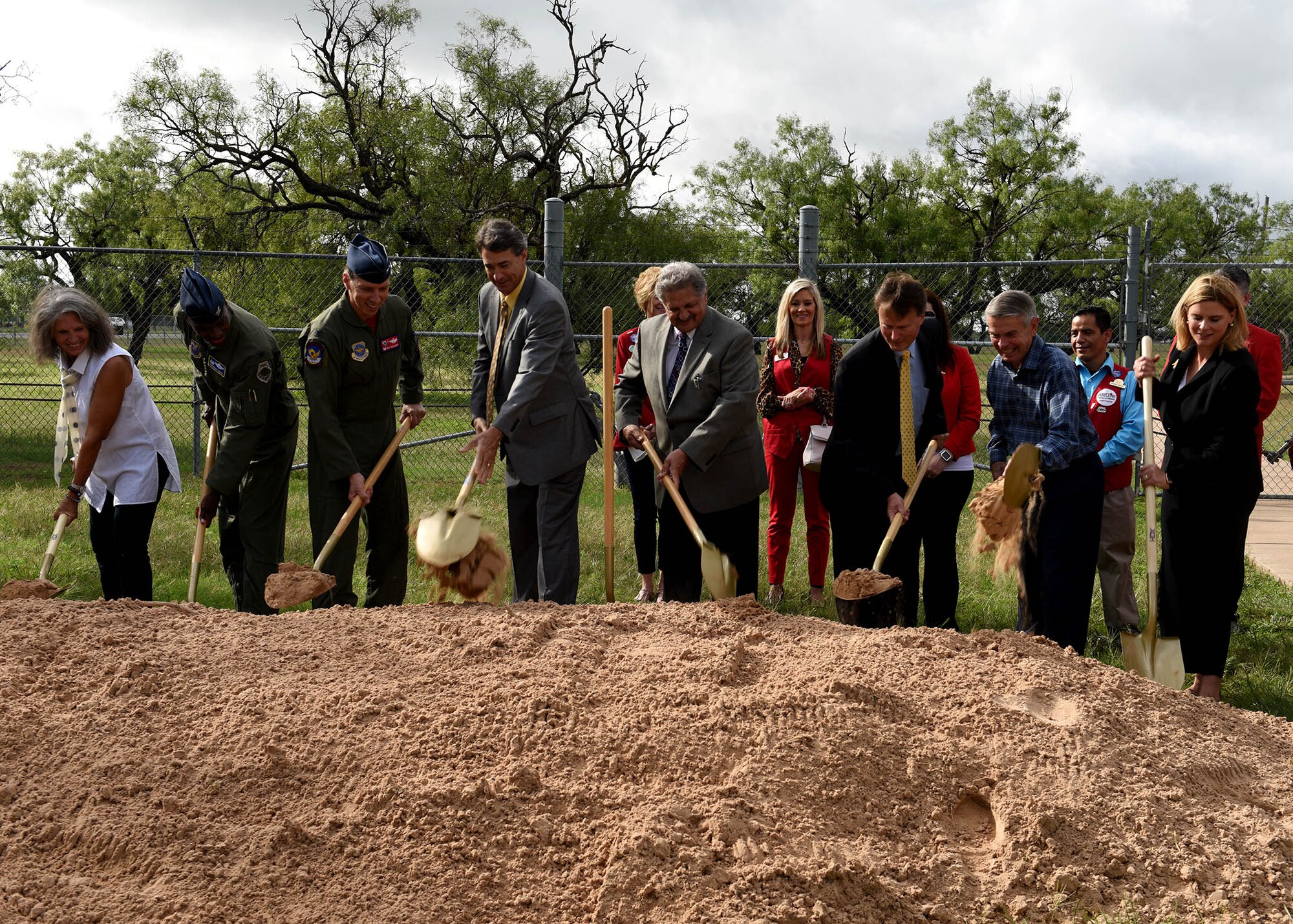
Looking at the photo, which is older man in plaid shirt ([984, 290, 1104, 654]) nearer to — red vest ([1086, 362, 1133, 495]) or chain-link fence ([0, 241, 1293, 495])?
red vest ([1086, 362, 1133, 495])

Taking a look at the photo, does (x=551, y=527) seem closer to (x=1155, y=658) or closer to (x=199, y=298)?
(x=199, y=298)

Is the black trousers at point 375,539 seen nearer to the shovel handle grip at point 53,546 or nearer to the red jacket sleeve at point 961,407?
the shovel handle grip at point 53,546

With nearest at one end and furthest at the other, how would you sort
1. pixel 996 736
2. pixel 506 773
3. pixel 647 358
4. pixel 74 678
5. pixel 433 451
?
pixel 506 773, pixel 996 736, pixel 74 678, pixel 647 358, pixel 433 451

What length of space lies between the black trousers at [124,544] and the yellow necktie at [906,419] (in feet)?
10.9

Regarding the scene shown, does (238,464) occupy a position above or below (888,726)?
above

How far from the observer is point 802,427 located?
5949mm

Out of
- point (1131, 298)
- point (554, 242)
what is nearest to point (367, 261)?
point (554, 242)

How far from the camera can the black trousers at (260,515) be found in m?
4.86

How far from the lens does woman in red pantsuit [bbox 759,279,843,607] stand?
5816 mm

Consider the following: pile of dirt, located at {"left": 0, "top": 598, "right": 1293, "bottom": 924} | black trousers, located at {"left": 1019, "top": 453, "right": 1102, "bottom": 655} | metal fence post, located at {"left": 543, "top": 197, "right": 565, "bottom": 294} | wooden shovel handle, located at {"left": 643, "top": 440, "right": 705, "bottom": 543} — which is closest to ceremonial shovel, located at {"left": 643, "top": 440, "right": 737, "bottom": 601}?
wooden shovel handle, located at {"left": 643, "top": 440, "right": 705, "bottom": 543}

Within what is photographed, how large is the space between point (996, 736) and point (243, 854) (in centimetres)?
197

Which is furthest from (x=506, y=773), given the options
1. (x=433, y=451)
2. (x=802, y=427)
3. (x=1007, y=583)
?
(x=433, y=451)

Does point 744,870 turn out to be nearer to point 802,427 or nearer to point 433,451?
point 802,427

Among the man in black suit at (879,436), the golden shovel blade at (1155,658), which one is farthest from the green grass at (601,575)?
the man in black suit at (879,436)
